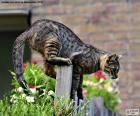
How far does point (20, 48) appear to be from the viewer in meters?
5.83

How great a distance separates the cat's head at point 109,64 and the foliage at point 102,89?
10.3 feet

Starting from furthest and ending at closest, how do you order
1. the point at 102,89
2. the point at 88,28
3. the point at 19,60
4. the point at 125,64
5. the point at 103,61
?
the point at 88,28 < the point at 125,64 < the point at 102,89 < the point at 103,61 < the point at 19,60

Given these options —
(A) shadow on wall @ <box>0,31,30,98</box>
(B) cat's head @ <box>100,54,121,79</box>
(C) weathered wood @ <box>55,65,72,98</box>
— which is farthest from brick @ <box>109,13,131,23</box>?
(C) weathered wood @ <box>55,65,72,98</box>

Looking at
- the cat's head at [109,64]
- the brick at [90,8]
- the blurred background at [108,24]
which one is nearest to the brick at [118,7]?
the blurred background at [108,24]

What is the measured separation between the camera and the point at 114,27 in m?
11.4

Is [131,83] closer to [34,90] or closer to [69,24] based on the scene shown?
[69,24]

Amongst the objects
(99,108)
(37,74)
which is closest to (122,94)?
(99,108)

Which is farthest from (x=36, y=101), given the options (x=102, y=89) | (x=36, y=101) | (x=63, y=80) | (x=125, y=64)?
(x=125, y=64)

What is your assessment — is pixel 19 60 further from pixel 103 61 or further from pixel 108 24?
pixel 108 24

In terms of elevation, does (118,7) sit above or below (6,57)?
above

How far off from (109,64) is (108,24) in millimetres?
5406

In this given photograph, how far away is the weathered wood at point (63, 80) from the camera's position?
5621 mm

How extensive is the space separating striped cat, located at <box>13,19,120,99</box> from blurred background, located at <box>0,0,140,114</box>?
17.5ft

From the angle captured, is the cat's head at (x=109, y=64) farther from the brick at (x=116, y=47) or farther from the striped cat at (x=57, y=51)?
the brick at (x=116, y=47)
